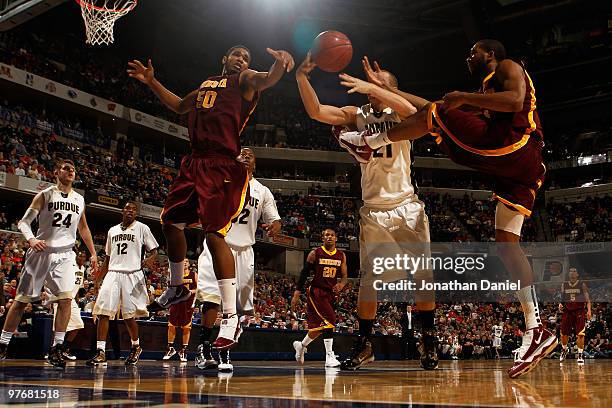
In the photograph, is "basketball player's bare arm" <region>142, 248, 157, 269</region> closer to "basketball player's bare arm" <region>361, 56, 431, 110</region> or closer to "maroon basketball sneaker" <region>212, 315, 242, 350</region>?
"maroon basketball sneaker" <region>212, 315, 242, 350</region>

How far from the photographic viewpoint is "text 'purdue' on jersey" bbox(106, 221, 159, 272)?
809 centimetres

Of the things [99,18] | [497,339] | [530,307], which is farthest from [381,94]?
[497,339]

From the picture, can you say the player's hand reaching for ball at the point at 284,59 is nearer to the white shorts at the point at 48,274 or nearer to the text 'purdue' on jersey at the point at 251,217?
the text 'purdue' on jersey at the point at 251,217

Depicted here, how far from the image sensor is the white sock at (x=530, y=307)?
165 inches

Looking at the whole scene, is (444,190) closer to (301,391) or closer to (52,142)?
(52,142)

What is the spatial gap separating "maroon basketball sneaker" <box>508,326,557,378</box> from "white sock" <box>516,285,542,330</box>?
0.23 feet

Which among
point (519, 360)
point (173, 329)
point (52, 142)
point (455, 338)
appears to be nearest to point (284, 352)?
point (173, 329)

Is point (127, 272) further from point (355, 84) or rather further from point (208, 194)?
point (355, 84)

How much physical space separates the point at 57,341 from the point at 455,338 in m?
16.3

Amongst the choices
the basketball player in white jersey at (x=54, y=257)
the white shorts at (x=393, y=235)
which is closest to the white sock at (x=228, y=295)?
the white shorts at (x=393, y=235)

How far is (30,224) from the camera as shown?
6238mm

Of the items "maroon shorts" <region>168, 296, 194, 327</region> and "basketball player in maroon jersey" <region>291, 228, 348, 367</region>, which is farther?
"maroon shorts" <region>168, 296, 194, 327</region>

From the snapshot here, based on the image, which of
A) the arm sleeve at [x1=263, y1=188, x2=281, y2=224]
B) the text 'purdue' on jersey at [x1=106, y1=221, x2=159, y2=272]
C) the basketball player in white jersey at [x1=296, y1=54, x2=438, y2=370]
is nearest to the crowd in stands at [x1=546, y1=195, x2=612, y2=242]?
the text 'purdue' on jersey at [x1=106, y1=221, x2=159, y2=272]

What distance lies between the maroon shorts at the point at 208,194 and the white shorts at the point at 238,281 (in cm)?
160
